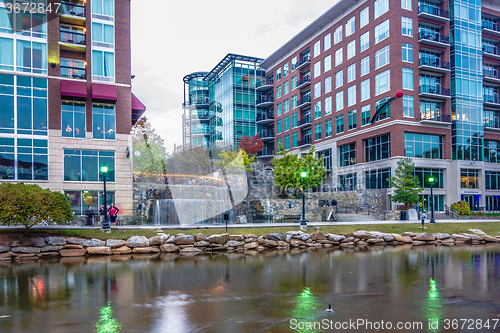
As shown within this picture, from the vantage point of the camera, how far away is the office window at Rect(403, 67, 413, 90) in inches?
1767

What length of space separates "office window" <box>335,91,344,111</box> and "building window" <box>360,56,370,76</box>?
15.9 feet

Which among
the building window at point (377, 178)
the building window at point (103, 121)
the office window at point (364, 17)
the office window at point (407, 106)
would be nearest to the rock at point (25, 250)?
the building window at point (103, 121)

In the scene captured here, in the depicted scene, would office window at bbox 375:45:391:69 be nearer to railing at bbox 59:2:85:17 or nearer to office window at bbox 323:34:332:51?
office window at bbox 323:34:332:51

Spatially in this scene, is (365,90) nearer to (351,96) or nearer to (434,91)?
(351,96)

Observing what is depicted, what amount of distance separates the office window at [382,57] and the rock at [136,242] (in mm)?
Result: 36188

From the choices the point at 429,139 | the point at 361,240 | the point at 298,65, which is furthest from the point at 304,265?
the point at 298,65

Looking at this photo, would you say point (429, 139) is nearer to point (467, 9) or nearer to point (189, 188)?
point (467, 9)

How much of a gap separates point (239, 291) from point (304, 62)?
55.0 meters

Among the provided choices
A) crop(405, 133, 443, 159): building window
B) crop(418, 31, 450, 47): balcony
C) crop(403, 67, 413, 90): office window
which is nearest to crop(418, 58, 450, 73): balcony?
crop(403, 67, 413, 90): office window

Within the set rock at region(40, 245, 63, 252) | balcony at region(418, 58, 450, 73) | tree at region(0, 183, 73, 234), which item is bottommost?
rock at region(40, 245, 63, 252)

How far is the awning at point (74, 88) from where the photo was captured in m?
30.9

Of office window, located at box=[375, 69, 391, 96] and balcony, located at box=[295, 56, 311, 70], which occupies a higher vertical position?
balcony, located at box=[295, 56, 311, 70]

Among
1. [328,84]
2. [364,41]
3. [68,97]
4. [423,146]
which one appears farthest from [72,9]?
[423,146]

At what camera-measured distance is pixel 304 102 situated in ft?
205
